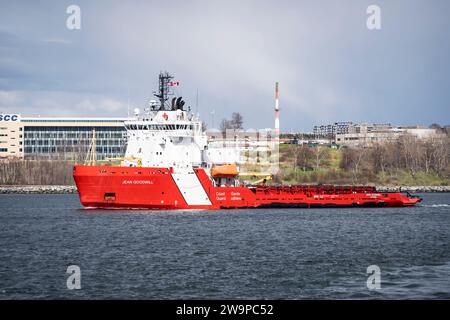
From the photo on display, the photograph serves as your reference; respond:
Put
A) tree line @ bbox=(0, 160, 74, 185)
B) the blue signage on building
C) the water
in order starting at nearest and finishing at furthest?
the water, tree line @ bbox=(0, 160, 74, 185), the blue signage on building

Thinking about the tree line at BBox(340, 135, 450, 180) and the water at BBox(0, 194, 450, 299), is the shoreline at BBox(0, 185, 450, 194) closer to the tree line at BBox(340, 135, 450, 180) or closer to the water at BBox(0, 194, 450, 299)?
the tree line at BBox(340, 135, 450, 180)

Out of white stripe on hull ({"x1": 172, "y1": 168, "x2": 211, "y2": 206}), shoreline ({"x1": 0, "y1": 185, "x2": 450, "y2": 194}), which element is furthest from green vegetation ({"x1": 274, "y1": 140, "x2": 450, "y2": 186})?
white stripe on hull ({"x1": 172, "y1": 168, "x2": 211, "y2": 206})

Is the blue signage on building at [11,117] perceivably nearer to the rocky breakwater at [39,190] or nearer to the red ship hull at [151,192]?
the rocky breakwater at [39,190]

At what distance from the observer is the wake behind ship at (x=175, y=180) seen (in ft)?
149

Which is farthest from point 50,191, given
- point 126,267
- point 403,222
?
point 126,267

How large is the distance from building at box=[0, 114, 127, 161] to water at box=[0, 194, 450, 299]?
88.6 metres

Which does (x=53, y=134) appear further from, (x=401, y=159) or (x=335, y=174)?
(x=401, y=159)

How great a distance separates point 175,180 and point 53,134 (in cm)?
9403

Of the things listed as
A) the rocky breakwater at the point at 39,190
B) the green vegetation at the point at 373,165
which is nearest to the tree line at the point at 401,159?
the green vegetation at the point at 373,165

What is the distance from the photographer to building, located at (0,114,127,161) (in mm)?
132375

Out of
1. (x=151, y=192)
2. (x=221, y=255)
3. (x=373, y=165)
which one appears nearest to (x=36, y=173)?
(x=373, y=165)

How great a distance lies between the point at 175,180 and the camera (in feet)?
152

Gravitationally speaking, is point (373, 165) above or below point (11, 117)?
below
